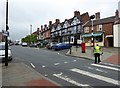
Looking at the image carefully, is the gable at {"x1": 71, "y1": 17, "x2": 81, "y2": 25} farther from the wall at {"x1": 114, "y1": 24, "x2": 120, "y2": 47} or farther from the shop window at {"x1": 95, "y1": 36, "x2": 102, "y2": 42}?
the wall at {"x1": 114, "y1": 24, "x2": 120, "y2": 47}

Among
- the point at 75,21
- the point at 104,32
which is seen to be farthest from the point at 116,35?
the point at 75,21

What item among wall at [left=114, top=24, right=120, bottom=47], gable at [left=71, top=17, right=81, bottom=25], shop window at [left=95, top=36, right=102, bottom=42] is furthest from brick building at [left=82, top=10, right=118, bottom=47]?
gable at [left=71, top=17, right=81, bottom=25]

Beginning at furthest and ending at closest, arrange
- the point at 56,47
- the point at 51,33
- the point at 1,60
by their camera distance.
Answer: the point at 51,33, the point at 56,47, the point at 1,60

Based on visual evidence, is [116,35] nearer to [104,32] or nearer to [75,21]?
[104,32]

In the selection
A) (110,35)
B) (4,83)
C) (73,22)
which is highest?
(73,22)

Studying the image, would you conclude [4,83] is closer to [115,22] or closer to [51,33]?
[115,22]

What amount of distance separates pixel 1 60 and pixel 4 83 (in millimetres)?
11114

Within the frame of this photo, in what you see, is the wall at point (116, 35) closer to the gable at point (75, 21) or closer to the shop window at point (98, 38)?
the shop window at point (98, 38)

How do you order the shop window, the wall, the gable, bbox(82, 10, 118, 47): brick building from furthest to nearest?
the gable < the shop window < bbox(82, 10, 118, 47): brick building < the wall

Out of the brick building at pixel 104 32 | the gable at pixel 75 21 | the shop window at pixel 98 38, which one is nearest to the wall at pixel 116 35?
the brick building at pixel 104 32

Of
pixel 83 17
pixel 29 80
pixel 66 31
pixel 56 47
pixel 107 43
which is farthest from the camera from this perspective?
pixel 66 31

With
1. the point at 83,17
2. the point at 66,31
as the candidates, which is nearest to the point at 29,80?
the point at 83,17

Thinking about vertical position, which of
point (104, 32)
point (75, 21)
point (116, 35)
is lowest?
point (116, 35)

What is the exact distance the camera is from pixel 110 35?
53812mm
